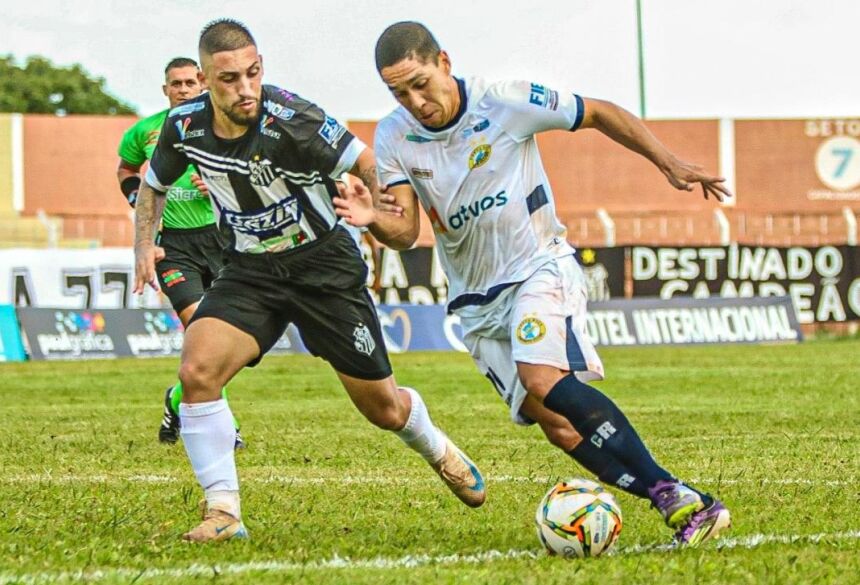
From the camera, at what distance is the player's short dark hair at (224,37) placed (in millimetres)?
6504

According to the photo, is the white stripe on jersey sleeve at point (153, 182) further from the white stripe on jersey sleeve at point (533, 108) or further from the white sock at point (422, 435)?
the white stripe on jersey sleeve at point (533, 108)

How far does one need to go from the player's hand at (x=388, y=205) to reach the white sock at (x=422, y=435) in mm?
1102

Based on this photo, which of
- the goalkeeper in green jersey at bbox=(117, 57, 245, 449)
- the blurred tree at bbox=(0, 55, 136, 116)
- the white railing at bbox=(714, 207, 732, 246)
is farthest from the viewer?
the blurred tree at bbox=(0, 55, 136, 116)

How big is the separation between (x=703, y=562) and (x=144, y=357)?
68.2 feet

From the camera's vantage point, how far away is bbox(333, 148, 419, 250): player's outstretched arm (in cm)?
629

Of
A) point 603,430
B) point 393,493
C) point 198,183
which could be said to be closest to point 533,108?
point 603,430

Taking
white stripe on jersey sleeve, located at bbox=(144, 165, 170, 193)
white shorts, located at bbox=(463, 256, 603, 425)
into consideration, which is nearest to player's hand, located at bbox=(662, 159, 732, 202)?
white shorts, located at bbox=(463, 256, 603, 425)

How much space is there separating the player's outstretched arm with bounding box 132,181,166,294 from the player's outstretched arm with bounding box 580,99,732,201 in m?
2.13

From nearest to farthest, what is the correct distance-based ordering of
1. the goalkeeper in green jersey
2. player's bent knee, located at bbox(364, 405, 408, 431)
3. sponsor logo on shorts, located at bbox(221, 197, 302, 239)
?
sponsor logo on shorts, located at bbox(221, 197, 302, 239) < player's bent knee, located at bbox(364, 405, 408, 431) < the goalkeeper in green jersey

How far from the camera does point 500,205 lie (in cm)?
662

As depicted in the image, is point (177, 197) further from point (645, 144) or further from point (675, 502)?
point (675, 502)

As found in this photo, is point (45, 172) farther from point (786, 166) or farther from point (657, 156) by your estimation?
point (657, 156)

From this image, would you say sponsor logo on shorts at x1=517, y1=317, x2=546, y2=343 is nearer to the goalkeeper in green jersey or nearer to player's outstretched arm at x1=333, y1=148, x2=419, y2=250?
player's outstretched arm at x1=333, y1=148, x2=419, y2=250

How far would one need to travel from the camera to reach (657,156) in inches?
256
